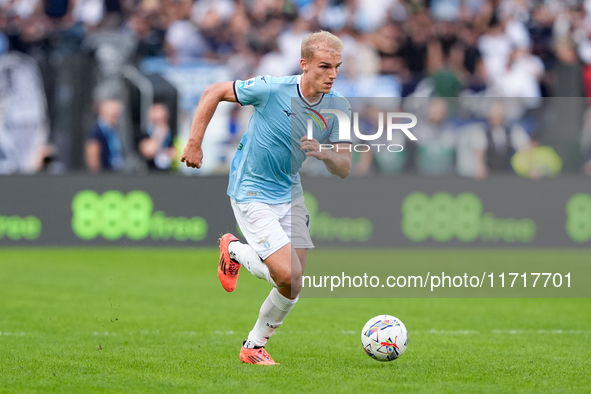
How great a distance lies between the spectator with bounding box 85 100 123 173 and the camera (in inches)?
598

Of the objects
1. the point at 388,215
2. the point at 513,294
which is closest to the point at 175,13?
the point at 388,215

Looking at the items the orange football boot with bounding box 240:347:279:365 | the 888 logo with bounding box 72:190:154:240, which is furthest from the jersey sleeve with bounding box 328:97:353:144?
the 888 logo with bounding box 72:190:154:240

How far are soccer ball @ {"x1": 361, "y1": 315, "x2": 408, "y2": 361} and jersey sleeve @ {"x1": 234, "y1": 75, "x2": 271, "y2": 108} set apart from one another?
6.18ft

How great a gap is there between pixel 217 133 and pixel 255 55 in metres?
3.53

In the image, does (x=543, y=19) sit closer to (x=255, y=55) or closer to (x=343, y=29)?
(x=343, y=29)

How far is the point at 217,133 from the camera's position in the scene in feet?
48.8

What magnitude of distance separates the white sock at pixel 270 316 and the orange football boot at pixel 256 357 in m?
0.04

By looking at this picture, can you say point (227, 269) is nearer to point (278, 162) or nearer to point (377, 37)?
point (278, 162)

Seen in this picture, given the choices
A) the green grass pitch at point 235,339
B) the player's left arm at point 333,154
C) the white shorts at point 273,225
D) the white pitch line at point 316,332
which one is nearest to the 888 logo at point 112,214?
the green grass pitch at point 235,339

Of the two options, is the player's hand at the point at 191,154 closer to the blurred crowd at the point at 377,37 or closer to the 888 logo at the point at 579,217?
the blurred crowd at the point at 377,37

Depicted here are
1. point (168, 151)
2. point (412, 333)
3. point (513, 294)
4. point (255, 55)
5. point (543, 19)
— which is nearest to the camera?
point (412, 333)

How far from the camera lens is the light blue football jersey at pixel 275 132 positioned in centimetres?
662

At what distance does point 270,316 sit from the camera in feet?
22.1

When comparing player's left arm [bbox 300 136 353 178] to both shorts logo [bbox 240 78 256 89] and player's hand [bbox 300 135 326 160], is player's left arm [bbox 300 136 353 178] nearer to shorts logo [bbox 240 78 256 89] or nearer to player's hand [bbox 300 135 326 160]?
player's hand [bbox 300 135 326 160]
